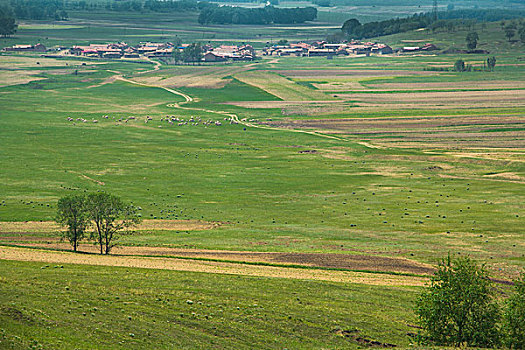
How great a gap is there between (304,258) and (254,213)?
72.9 ft

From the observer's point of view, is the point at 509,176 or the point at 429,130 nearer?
the point at 509,176

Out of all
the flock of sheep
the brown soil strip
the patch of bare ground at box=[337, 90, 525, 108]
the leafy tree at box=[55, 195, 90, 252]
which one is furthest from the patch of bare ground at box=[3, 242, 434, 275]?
the patch of bare ground at box=[337, 90, 525, 108]

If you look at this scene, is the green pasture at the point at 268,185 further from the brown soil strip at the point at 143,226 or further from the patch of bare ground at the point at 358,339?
the patch of bare ground at the point at 358,339

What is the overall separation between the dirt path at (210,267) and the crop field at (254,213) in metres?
0.39

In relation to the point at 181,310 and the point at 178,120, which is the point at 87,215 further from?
the point at 178,120

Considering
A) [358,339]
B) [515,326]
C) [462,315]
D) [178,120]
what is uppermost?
[462,315]

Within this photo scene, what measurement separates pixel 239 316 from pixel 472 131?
367 ft

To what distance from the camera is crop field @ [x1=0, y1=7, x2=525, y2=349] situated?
42.9 meters

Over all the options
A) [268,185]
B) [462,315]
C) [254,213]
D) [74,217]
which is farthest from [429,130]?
[462,315]

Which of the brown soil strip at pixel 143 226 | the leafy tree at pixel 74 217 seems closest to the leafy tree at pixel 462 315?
the leafy tree at pixel 74 217

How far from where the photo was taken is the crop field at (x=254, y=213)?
42.9 m

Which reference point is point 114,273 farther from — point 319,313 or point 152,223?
point 152,223

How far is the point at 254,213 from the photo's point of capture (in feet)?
280

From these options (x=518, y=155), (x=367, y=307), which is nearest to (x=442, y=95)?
(x=518, y=155)
